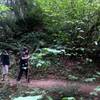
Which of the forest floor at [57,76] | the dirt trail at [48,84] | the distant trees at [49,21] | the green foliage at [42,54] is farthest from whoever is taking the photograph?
the distant trees at [49,21]

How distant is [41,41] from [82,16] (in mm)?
4453

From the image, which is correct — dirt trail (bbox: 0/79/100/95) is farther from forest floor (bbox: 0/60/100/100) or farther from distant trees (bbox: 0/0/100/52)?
distant trees (bbox: 0/0/100/52)

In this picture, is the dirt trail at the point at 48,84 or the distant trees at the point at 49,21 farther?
the distant trees at the point at 49,21

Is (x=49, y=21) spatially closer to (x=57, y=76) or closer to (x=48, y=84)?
(x=57, y=76)

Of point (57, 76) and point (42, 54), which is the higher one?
point (42, 54)

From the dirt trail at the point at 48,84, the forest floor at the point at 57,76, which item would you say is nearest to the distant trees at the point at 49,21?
the forest floor at the point at 57,76

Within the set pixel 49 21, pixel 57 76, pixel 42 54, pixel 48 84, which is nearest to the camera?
pixel 42 54

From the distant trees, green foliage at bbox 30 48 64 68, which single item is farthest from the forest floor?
green foliage at bbox 30 48 64 68

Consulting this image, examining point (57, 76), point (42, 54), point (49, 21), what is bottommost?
point (57, 76)

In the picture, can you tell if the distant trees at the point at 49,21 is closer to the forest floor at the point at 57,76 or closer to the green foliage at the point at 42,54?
the forest floor at the point at 57,76

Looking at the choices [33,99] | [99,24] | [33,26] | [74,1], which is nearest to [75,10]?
[74,1]

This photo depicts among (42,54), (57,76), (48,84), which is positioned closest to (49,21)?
(57,76)

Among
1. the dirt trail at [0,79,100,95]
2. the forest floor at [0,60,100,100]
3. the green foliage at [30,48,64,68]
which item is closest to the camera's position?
the green foliage at [30,48,64,68]

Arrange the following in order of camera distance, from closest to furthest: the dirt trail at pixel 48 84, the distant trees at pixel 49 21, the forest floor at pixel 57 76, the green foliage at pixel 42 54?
1. the green foliage at pixel 42 54
2. the dirt trail at pixel 48 84
3. the forest floor at pixel 57 76
4. the distant trees at pixel 49 21
